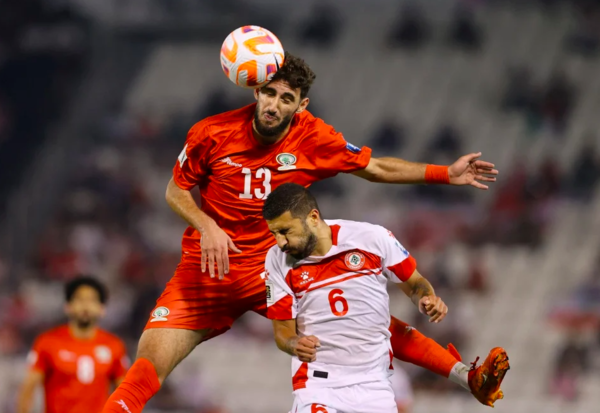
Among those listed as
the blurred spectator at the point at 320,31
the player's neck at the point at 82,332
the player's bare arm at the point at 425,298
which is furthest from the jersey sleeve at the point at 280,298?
→ the blurred spectator at the point at 320,31

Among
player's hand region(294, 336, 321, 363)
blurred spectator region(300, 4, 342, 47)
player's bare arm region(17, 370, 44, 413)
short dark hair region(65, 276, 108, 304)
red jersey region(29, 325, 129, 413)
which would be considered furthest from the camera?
blurred spectator region(300, 4, 342, 47)

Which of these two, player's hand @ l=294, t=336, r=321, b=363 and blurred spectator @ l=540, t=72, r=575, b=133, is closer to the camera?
player's hand @ l=294, t=336, r=321, b=363

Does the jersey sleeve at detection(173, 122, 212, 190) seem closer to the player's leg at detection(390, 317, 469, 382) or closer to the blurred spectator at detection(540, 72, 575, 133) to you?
the player's leg at detection(390, 317, 469, 382)

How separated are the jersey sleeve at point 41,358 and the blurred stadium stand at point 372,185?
4.38 meters

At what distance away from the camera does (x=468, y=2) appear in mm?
18078

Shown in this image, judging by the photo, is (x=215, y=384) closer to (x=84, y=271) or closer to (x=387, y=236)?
(x=84, y=271)

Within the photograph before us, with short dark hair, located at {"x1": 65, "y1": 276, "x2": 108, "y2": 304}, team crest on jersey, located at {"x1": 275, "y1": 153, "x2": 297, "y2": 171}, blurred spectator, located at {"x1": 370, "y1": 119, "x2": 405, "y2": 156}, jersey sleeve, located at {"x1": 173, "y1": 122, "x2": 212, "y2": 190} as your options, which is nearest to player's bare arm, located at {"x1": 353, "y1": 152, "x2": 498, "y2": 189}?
team crest on jersey, located at {"x1": 275, "y1": 153, "x2": 297, "y2": 171}

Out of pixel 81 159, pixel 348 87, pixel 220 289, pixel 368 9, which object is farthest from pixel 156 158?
pixel 220 289

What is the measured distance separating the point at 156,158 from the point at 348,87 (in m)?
4.04

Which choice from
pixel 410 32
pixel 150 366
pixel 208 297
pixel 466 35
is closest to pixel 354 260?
pixel 208 297

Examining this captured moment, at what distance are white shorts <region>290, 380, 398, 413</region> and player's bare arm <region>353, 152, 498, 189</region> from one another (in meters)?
1.39

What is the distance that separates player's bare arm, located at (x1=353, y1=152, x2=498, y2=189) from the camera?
5.67 m

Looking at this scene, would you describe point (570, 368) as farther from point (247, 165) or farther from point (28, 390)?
point (247, 165)

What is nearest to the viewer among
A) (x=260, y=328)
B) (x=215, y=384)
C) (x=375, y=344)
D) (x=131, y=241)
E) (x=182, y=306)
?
(x=375, y=344)
